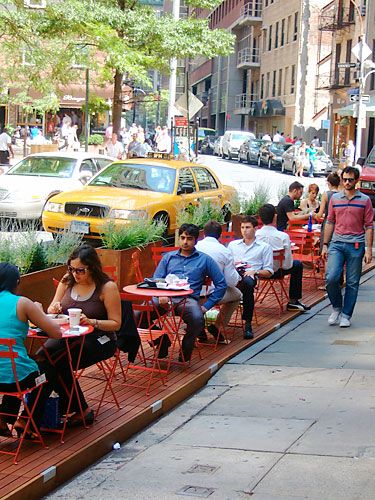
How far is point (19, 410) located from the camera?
6816 mm

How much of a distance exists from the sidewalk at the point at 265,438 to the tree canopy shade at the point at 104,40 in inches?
597

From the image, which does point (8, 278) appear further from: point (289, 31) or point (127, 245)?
point (289, 31)

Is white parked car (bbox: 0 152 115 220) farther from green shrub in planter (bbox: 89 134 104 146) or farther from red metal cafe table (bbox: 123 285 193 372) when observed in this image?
green shrub in planter (bbox: 89 134 104 146)

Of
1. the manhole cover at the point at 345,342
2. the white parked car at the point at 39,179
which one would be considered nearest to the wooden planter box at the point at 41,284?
the manhole cover at the point at 345,342

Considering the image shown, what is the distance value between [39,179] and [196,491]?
49.0 ft

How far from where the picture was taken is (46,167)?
20922 mm

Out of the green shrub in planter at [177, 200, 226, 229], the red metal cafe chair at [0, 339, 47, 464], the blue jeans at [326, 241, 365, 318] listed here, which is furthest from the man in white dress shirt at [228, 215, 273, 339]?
the red metal cafe chair at [0, 339, 47, 464]

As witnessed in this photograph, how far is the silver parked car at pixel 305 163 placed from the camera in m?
47.2

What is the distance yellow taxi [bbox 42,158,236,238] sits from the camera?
15.5 meters

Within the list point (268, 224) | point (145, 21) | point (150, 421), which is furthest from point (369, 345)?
point (145, 21)

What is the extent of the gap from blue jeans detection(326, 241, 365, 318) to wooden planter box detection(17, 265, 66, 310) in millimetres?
3270

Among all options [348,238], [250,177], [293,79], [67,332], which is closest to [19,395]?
[67,332]

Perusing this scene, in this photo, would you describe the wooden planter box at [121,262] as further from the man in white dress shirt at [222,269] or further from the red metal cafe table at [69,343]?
the red metal cafe table at [69,343]

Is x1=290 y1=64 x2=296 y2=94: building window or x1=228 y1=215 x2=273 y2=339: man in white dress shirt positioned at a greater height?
x1=290 y1=64 x2=296 y2=94: building window
